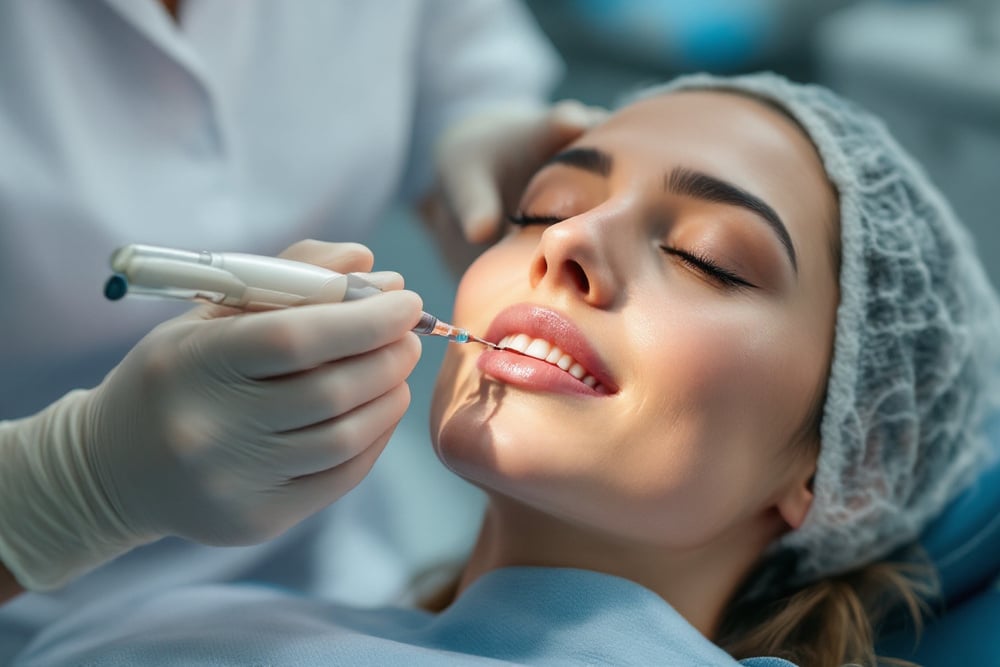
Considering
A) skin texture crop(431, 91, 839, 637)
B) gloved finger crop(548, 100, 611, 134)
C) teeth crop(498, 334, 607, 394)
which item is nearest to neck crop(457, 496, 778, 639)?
skin texture crop(431, 91, 839, 637)

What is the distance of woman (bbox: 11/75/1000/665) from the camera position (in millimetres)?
972

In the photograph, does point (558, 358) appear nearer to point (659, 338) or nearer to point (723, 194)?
point (659, 338)

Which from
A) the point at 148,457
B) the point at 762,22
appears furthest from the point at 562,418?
the point at 762,22

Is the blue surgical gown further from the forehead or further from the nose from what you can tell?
the forehead

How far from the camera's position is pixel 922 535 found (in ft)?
4.25

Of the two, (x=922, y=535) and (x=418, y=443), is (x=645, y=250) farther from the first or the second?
(x=418, y=443)

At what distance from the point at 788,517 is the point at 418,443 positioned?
3.17 ft

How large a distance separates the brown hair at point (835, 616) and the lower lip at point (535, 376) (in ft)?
1.40

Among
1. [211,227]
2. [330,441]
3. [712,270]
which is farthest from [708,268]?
[211,227]

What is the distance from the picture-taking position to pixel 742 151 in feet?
3.63

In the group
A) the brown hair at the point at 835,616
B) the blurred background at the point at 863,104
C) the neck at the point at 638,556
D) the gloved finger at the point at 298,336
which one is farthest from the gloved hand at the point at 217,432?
the blurred background at the point at 863,104

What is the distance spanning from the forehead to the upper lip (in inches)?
8.5

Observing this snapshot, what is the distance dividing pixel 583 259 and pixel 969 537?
680 mm

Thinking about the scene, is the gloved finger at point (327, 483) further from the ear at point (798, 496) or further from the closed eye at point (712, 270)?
the ear at point (798, 496)
